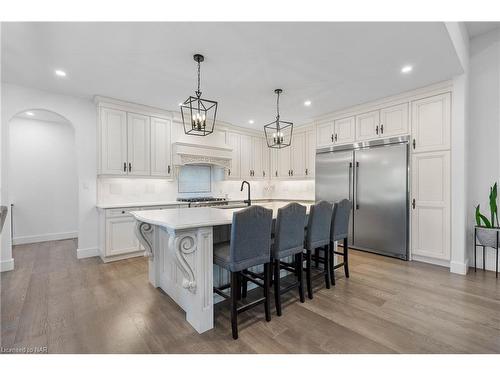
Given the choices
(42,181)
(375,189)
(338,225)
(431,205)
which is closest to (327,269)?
(338,225)

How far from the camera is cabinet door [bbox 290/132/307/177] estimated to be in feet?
18.1

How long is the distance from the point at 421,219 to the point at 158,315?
3.86 metres

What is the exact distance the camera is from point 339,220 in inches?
114

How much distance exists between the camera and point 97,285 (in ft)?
9.27

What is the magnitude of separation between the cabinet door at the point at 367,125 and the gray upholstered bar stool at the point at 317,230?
7.20 feet

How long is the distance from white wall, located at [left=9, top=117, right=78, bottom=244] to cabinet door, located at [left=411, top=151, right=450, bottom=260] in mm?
6763

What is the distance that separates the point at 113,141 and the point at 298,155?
12.9 ft

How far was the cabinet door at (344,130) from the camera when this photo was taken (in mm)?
4355

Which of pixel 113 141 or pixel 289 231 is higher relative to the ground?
pixel 113 141

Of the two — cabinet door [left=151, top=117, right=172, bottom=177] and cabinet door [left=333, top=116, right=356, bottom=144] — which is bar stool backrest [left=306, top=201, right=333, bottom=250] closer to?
cabinet door [left=333, top=116, right=356, bottom=144]

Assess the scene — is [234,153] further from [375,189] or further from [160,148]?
[375,189]

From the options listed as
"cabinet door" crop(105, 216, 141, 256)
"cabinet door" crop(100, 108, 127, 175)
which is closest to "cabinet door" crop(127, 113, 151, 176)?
"cabinet door" crop(100, 108, 127, 175)
